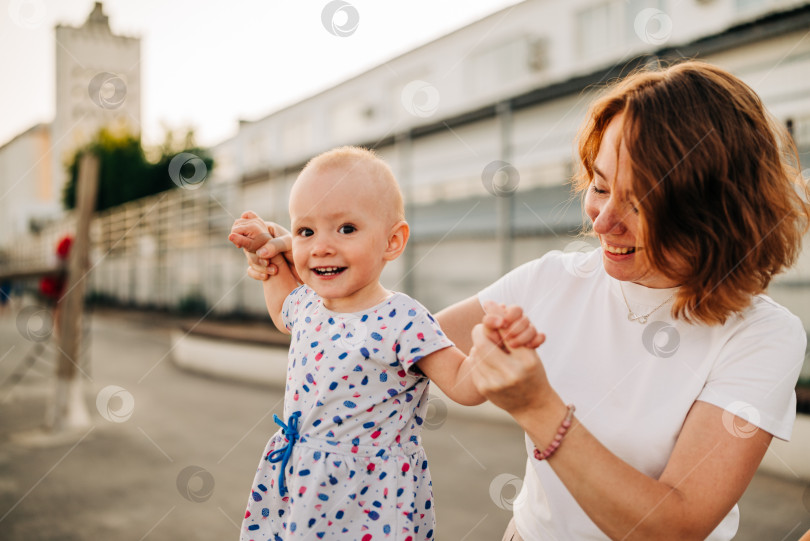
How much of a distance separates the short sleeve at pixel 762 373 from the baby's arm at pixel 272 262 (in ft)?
2.94

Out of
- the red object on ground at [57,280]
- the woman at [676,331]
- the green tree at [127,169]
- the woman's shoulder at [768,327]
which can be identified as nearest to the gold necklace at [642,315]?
the woman at [676,331]

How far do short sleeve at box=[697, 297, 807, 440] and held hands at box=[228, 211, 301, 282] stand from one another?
91 cm

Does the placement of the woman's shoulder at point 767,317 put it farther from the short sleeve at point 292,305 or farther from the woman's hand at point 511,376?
the short sleeve at point 292,305

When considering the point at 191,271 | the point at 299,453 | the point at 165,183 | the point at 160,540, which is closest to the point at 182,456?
the point at 160,540

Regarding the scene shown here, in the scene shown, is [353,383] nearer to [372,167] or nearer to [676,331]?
[372,167]

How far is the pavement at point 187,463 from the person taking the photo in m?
3.10

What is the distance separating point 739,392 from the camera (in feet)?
3.18

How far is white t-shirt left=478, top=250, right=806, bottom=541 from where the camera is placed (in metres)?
0.98

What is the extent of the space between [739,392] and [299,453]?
2.57 feet

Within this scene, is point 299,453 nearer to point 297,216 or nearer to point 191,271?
point 297,216

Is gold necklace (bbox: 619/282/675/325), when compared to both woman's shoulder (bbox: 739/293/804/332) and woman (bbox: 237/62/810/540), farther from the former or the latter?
woman's shoulder (bbox: 739/293/804/332)

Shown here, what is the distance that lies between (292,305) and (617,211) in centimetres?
72

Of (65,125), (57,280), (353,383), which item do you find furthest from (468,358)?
(65,125)

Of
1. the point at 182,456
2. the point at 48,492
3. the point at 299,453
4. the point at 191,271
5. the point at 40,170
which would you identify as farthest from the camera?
the point at 40,170
